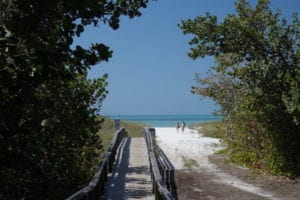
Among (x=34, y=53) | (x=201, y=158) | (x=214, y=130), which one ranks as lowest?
(x=201, y=158)

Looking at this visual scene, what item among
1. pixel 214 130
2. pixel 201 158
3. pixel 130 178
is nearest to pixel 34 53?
pixel 130 178

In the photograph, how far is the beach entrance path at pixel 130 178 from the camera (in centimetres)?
1188

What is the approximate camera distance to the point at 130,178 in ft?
48.0

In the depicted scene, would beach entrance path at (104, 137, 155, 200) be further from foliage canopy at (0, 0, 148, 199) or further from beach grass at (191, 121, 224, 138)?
foliage canopy at (0, 0, 148, 199)

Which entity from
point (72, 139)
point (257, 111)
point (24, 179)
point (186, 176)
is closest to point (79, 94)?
point (72, 139)

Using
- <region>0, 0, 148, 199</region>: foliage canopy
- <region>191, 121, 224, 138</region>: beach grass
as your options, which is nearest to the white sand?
<region>191, 121, 224, 138</region>: beach grass

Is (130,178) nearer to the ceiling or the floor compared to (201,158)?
nearer to the ceiling

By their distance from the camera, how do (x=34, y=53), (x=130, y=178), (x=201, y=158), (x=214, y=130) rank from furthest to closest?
(x=214, y=130) < (x=201, y=158) < (x=130, y=178) < (x=34, y=53)

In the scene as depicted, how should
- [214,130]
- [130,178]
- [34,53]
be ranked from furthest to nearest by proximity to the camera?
[214,130]
[130,178]
[34,53]

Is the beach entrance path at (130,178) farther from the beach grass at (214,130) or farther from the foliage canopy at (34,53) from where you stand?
the foliage canopy at (34,53)

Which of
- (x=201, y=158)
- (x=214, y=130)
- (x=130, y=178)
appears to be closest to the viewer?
(x=130, y=178)

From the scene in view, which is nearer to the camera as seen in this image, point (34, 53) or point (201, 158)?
point (34, 53)

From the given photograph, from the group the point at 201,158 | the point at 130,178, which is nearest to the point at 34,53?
the point at 130,178

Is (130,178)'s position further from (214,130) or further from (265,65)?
(214,130)
